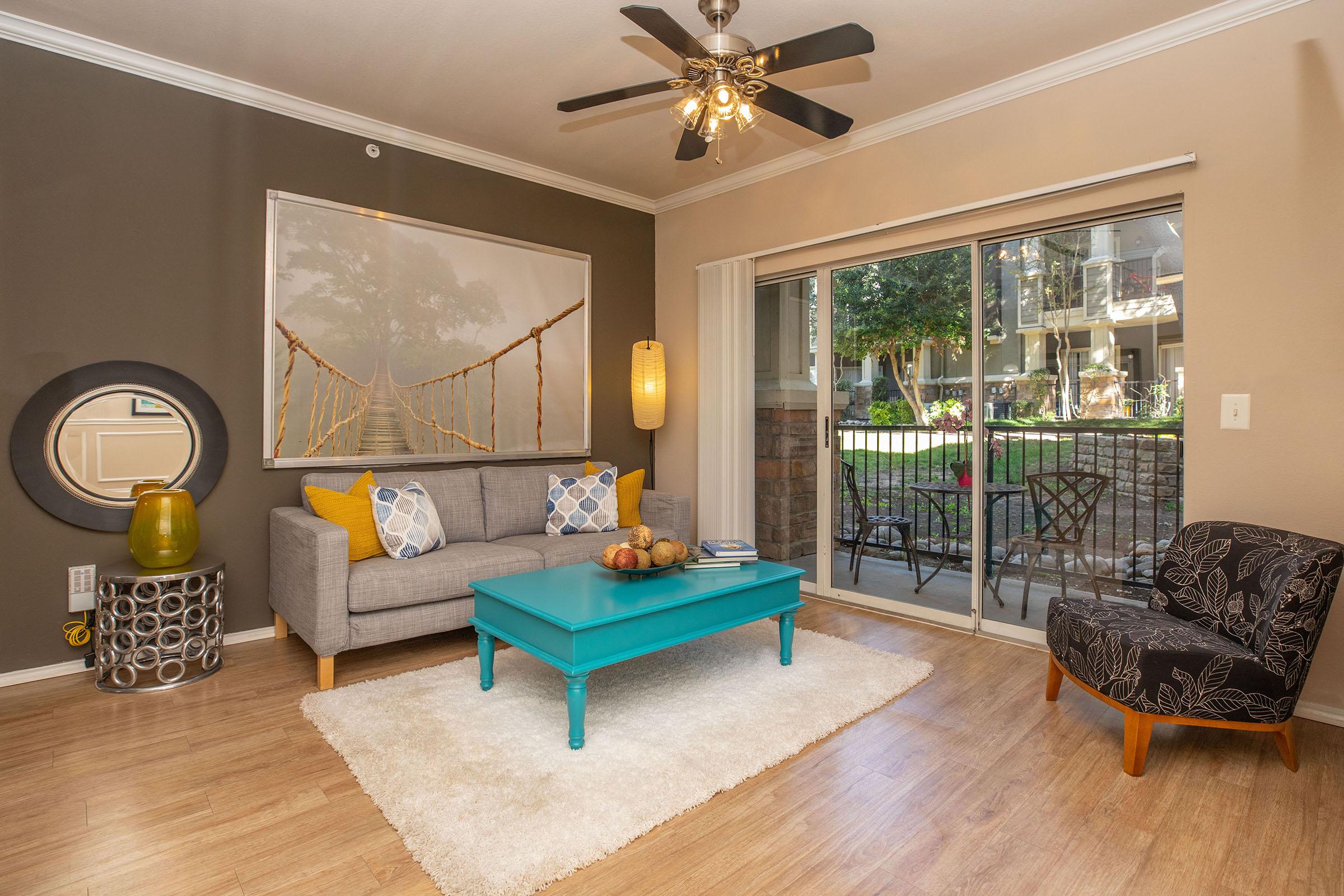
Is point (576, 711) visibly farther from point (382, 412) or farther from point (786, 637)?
point (382, 412)

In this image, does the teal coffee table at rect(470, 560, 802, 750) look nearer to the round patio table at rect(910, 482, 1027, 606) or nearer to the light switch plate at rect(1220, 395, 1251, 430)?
the round patio table at rect(910, 482, 1027, 606)

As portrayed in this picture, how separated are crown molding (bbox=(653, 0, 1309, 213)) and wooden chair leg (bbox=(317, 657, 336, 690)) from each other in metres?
3.76

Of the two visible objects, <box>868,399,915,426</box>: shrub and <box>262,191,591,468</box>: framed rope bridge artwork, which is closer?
<box>262,191,591,468</box>: framed rope bridge artwork

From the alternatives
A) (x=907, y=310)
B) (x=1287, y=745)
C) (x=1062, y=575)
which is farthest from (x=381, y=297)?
(x=1287, y=745)

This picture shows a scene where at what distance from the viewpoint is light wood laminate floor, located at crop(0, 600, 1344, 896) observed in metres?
1.69

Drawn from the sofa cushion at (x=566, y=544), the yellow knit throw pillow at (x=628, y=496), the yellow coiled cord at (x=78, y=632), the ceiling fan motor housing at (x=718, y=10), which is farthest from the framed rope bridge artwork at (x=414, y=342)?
the ceiling fan motor housing at (x=718, y=10)

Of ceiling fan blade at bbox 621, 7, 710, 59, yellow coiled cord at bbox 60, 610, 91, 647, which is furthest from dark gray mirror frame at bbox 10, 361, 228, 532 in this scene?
ceiling fan blade at bbox 621, 7, 710, 59

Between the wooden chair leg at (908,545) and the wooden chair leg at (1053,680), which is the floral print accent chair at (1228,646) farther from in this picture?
the wooden chair leg at (908,545)

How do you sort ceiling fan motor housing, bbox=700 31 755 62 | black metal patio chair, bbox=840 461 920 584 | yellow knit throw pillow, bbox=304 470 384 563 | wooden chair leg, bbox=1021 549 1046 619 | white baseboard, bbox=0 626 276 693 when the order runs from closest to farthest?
ceiling fan motor housing, bbox=700 31 755 62 < white baseboard, bbox=0 626 276 693 < yellow knit throw pillow, bbox=304 470 384 563 < wooden chair leg, bbox=1021 549 1046 619 < black metal patio chair, bbox=840 461 920 584

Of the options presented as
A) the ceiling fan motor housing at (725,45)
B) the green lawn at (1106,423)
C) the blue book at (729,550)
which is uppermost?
the ceiling fan motor housing at (725,45)

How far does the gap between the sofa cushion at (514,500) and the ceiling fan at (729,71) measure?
220cm

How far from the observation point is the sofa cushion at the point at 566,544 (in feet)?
12.0

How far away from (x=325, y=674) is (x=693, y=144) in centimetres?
273

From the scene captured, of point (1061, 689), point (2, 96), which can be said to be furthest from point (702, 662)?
point (2, 96)
